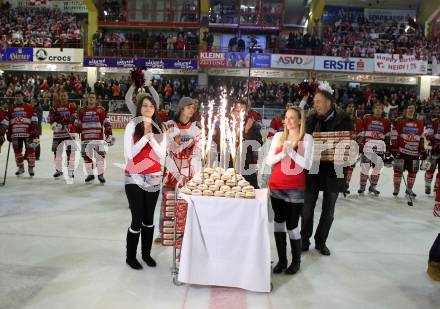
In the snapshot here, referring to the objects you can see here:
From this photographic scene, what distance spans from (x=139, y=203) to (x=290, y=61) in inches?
815

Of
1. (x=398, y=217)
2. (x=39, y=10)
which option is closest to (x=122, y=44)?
(x=39, y=10)

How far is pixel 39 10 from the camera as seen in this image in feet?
99.7

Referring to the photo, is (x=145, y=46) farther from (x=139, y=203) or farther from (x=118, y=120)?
(x=139, y=203)

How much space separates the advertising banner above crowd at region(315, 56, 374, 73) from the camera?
2344cm

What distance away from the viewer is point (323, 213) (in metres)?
5.18

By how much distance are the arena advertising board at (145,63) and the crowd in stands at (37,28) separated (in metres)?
2.41

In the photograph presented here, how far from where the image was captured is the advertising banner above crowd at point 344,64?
23.4m

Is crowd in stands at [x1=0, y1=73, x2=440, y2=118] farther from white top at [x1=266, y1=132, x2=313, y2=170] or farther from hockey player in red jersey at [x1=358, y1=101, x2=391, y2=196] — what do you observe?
white top at [x1=266, y1=132, x2=313, y2=170]

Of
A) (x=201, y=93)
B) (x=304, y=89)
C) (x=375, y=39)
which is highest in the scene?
(x=375, y=39)

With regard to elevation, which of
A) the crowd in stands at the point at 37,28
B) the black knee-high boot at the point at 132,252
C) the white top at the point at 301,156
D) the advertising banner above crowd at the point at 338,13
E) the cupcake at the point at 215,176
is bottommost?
the black knee-high boot at the point at 132,252

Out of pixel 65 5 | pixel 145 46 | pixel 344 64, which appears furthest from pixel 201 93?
pixel 65 5

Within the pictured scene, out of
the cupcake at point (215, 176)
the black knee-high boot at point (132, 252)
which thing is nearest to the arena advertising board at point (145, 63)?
the black knee-high boot at point (132, 252)

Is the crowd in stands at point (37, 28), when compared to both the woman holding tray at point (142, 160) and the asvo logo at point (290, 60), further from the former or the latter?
the woman holding tray at point (142, 160)

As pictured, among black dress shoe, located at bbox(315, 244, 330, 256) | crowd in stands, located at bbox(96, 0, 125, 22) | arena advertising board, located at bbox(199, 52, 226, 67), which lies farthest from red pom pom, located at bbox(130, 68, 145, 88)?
crowd in stands, located at bbox(96, 0, 125, 22)
